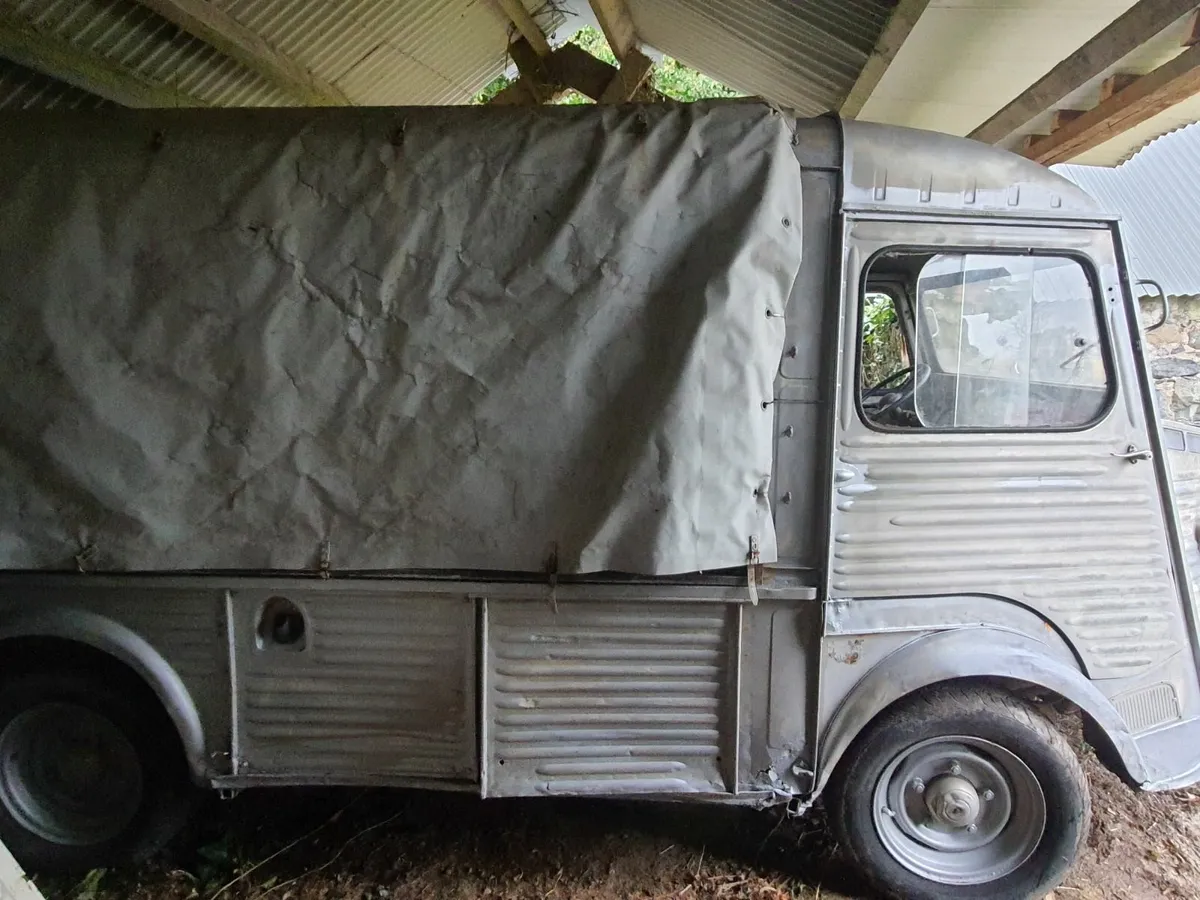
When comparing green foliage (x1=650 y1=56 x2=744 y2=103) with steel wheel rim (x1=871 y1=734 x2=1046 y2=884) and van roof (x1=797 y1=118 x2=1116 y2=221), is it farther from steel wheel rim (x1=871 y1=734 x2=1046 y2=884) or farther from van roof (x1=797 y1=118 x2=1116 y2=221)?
steel wheel rim (x1=871 y1=734 x2=1046 y2=884)

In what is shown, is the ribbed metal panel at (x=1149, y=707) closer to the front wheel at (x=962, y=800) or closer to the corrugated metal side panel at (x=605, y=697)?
the front wheel at (x=962, y=800)

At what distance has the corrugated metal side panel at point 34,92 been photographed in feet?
12.1

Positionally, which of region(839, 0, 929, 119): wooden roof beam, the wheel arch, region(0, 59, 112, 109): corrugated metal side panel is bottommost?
the wheel arch

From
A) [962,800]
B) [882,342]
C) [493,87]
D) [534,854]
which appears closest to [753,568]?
[962,800]

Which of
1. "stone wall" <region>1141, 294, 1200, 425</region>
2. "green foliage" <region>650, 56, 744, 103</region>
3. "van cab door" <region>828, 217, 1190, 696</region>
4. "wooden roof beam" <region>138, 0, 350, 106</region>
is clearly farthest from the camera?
"green foliage" <region>650, 56, 744, 103</region>

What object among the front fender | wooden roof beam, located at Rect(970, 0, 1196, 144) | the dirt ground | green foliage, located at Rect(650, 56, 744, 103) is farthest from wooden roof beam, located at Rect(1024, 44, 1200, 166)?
green foliage, located at Rect(650, 56, 744, 103)

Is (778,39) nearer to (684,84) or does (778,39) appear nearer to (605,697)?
(605,697)

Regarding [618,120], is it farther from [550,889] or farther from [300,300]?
[550,889]

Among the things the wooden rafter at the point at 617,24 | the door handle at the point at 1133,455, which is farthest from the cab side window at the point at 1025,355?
the wooden rafter at the point at 617,24

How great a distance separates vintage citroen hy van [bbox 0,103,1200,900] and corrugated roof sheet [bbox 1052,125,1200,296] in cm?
411

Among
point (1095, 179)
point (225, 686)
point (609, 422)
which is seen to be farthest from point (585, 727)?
point (1095, 179)

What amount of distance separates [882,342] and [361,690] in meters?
2.47

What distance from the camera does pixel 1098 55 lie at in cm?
325

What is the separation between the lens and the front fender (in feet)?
8.63
